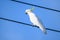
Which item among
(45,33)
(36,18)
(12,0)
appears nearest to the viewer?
(12,0)

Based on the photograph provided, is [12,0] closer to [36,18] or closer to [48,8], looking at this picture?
[48,8]

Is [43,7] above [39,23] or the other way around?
above

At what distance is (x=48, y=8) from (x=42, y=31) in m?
0.89

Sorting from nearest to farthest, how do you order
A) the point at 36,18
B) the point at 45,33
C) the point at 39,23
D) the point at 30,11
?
the point at 45,33
the point at 39,23
the point at 36,18
the point at 30,11

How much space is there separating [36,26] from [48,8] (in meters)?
1.54

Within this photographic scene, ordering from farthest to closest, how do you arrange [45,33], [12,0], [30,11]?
[30,11]
[45,33]
[12,0]

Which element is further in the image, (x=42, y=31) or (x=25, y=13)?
(x=25, y=13)

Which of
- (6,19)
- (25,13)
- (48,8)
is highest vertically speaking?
(48,8)

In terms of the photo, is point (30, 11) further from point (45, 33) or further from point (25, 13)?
point (45, 33)

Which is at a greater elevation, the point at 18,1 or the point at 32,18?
the point at 18,1

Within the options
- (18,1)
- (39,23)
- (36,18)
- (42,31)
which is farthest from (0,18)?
(36,18)

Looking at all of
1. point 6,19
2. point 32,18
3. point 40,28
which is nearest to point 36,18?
point 32,18

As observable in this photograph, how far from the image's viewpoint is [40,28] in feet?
17.7

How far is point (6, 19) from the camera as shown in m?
4.52
